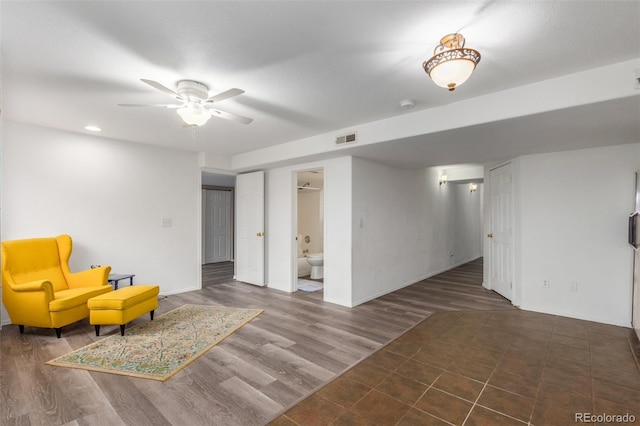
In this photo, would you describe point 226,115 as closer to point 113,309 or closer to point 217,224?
point 113,309

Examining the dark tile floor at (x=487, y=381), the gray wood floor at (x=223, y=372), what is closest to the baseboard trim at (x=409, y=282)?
the gray wood floor at (x=223, y=372)

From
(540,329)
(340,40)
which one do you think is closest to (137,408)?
(340,40)

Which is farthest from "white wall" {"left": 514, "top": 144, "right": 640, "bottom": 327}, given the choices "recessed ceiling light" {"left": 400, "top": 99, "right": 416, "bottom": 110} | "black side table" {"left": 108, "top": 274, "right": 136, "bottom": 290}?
"black side table" {"left": 108, "top": 274, "right": 136, "bottom": 290}

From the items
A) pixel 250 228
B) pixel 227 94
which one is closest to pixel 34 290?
pixel 227 94

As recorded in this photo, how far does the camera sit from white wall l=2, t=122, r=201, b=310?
3609mm

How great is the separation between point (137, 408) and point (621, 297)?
5134 mm

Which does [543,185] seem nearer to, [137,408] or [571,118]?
[571,118]

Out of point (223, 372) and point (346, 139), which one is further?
point (346, 139)

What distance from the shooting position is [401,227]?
535cm

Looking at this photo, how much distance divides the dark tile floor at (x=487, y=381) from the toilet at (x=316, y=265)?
2.83 meters

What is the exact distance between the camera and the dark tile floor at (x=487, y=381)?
1.90 meters

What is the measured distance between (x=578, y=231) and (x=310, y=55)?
406 cm

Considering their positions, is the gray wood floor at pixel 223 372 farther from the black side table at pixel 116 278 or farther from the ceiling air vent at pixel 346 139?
the ceiling air vent at pixel 346 139

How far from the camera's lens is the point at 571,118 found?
2.59 metres
